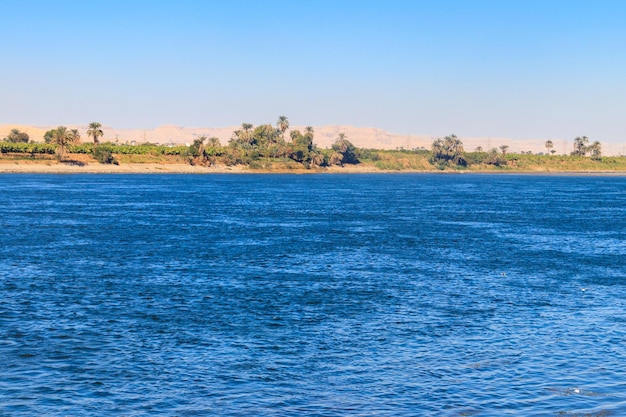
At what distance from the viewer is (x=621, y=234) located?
8312 cm

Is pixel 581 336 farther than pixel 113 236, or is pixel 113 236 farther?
pixel 113 236

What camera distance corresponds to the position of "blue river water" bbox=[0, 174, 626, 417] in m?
26.5

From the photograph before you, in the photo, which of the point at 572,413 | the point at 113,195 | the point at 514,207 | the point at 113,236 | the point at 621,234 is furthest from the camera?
the point at 113,195

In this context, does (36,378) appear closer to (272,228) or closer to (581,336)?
(581,336)

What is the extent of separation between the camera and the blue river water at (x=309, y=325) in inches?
1044

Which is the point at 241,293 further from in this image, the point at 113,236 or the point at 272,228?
the point at 272,228

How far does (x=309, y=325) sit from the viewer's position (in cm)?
3694

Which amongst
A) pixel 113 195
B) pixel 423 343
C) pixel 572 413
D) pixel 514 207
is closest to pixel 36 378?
pixel 423 343

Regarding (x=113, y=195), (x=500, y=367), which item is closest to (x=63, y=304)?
(x=500, y=367)

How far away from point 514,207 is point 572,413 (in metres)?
108

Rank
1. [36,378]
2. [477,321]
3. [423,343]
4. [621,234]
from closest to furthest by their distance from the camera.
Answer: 1. [36,378]
2. [423,343]
3. [477,321]
4. [621,234]

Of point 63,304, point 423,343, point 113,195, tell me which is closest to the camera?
point 423,343

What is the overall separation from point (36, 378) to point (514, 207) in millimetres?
110932

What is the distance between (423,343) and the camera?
3366 centimetres
